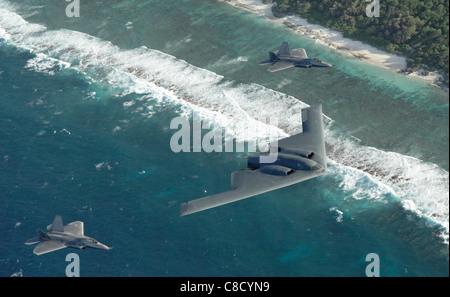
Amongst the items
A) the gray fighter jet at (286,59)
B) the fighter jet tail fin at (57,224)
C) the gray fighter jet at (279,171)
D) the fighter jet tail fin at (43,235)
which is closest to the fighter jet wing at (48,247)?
the fighter jet tail fin at (43,235)

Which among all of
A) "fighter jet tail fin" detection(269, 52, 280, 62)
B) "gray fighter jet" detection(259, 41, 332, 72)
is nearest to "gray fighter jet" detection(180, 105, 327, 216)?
"gray fighter jet" detection(259, 41, 332, 72)

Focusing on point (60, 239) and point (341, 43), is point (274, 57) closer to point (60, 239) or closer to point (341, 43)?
point (341, 43)

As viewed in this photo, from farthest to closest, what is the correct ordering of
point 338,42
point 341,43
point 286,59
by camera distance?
point 338,42, point 341,43, point 286,59

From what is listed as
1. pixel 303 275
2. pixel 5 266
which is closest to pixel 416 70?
pixel 303 275

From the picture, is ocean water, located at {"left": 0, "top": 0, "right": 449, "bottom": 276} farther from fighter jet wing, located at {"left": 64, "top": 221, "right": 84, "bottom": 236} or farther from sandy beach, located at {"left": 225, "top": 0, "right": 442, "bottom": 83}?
fighter jet wing, located at {"left": 64, "top": 221, "right": 84, "bottom": 236}

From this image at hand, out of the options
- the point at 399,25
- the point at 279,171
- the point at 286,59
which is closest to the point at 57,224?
the point at 279,171

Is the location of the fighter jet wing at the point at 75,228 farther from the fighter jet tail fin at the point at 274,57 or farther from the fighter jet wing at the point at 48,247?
the fighter jet tail fin at the point at 274,57
